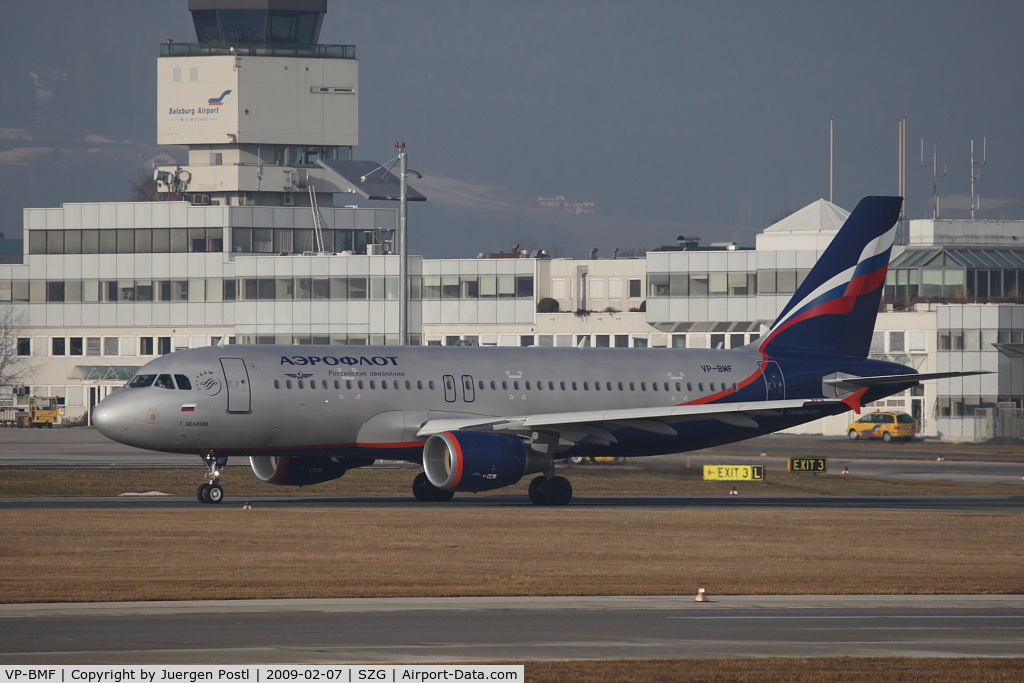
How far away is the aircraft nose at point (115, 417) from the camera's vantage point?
130ft

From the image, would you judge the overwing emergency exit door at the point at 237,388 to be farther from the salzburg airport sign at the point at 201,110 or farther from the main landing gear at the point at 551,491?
the salzburg airport sign at the point at 201,110

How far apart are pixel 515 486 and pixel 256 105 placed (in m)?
86.9

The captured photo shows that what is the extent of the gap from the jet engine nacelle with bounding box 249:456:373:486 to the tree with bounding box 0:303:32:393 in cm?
8198

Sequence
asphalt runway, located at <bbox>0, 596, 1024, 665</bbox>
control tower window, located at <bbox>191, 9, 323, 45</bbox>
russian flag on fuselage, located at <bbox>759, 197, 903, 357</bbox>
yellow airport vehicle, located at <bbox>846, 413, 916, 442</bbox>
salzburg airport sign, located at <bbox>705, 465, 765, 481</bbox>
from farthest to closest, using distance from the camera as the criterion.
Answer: control tower window, located at <bbox>191, 9, 323, 45</bbox>
yellow airport vehicle, located at <bbox>846, 413, 916, 442</bbox>
salzburg airport sign, located at <bbox>705, 465, 765, 481</bbox>
russian flag on fuselage, located at <bbox>759, 197, 903, 357</bbox>
asphalt runway, located at <bbox>0, 596, 1024, 665</bbox>

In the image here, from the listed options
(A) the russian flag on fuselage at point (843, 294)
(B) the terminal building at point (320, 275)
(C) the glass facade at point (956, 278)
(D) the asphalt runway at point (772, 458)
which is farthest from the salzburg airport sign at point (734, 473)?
(C) the glass facade at point (956, 278)

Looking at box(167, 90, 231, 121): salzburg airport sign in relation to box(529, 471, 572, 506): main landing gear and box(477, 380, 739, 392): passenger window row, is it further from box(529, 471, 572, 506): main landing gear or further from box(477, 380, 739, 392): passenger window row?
box(529, 471, 572, 506): main landing gear

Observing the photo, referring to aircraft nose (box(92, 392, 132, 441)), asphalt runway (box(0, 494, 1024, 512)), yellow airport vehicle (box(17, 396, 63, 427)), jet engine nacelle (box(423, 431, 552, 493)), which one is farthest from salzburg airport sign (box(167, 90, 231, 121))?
jet engine nacelle (box(423, 431, 552, 493))

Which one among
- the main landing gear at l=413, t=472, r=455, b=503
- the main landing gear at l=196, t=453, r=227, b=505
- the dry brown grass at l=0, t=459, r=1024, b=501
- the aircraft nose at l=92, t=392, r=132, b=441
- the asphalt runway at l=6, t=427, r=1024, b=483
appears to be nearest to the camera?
the aircraft nose at l=92, t=392, r=132, b=441

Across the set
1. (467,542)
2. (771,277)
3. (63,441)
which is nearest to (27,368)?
(63,441)

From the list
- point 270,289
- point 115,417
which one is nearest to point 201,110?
point 270,289

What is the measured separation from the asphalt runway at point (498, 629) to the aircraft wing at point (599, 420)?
18169 millimetres

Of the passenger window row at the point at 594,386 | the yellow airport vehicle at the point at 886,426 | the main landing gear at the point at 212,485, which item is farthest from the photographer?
the yellow airport vehicle at the point at 886,426

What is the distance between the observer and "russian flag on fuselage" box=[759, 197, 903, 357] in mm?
50188

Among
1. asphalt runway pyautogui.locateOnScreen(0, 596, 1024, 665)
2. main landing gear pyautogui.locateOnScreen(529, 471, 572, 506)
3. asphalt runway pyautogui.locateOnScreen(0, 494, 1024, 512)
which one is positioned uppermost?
asphalt runway pyautogui.locateOnScreen(0, 596, 1024, 665)
